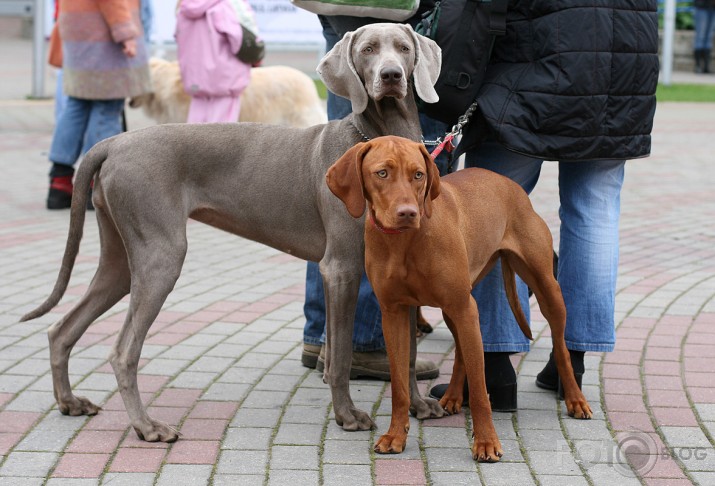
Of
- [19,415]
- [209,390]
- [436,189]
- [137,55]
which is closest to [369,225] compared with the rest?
[436,189]

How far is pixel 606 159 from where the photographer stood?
4.18 metres

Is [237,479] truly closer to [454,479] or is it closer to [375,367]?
[454,479]

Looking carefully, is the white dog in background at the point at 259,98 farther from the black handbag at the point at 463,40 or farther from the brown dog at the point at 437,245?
the brown dog at the point at 437,245

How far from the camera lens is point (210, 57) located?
9.09 m

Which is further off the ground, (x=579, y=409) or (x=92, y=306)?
(x=92, y=306)

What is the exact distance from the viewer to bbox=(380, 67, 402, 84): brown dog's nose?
3842 mm

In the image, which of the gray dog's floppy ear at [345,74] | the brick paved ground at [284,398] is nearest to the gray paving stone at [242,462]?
the brick paved ground at [284,398]

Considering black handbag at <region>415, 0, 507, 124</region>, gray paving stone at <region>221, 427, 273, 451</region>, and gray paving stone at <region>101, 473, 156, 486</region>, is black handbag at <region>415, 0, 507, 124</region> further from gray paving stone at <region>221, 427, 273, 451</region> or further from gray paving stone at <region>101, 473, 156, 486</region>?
gray paving stone at <region>101, 473, 156, 486</region>

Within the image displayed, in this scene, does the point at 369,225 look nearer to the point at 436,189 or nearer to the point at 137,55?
the point at 436,189

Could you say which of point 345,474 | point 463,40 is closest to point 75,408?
point 345,474

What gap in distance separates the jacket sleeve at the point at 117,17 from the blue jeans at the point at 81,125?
62 centimetres

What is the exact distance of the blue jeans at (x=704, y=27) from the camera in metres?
21.6

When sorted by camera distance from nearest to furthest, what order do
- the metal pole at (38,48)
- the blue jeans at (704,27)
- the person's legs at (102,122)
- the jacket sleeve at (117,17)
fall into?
the jacket sleeve at (117,17), the person's legs at (102,122), the metal pole at (38,48), the blue jeans at (704,27)

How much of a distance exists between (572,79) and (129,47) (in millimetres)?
5399
